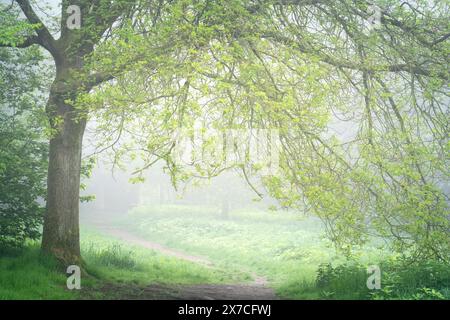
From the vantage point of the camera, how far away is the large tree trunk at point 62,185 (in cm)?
984

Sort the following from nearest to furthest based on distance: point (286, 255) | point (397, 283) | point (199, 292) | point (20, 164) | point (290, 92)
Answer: point (290, 92)
point (397, 283)
point (199, 292)
point (20, 164)
point (286, 255)

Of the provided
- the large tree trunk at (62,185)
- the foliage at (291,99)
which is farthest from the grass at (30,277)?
the foliage at (291,99)

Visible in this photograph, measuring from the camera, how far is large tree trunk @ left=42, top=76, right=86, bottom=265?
9.84 m

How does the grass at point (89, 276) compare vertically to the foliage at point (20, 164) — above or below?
below

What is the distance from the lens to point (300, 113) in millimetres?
7613

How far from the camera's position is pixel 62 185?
10.0 metres

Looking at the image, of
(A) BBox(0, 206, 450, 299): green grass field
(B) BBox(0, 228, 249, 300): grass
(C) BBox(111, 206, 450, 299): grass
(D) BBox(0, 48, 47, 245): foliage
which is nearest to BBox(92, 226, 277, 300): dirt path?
(A) BBox(0, 206, 450, 299): green grass field
